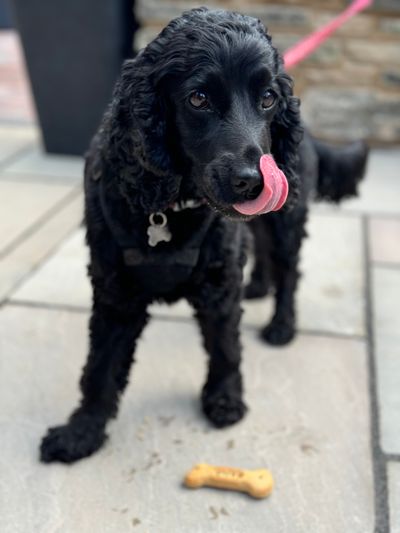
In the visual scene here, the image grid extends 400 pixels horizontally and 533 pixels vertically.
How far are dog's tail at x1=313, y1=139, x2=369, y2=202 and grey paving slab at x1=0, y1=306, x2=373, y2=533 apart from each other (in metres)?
0.83

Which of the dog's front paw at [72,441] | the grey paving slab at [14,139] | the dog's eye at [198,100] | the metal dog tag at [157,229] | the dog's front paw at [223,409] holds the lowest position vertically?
the grey paving slab at [14,139]

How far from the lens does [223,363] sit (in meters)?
2.61

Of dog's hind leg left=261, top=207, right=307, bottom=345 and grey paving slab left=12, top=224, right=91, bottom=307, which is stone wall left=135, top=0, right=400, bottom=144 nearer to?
grey paving slab left=12, top=224, right=91, bottom=307

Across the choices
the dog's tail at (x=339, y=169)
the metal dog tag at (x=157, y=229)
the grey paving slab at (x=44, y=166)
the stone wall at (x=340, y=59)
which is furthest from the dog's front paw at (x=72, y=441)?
the stone wall at (x=340, y=59)

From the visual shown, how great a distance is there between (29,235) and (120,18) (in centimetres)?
222

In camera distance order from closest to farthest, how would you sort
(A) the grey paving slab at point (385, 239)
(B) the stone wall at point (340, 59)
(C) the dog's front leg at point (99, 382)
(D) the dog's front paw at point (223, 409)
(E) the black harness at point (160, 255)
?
(E) the black harness at point (160, 255) → (C) the dog's front leg at point (99, 382) → (D) the dog's front paw at point (223, 409) → (A) the grey paving slab at point (385, 239) → (B) the stone wall at point (340, 59)

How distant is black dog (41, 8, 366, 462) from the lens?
178 centimetres

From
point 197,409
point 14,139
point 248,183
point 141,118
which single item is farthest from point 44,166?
point 248,183

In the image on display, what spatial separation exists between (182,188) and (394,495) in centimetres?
136

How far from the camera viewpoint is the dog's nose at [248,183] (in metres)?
1.69

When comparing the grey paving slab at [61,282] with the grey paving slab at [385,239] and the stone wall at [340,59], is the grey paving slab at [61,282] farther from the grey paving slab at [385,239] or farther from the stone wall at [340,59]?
the stone wall at [340,59]

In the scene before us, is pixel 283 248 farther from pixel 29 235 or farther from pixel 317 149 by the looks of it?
pixel 29 235

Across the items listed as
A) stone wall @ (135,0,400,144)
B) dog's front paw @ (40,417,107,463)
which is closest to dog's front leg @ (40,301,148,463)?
dog's front paw @ (40,417,107,463)

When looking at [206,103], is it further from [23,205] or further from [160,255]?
[23,205]
